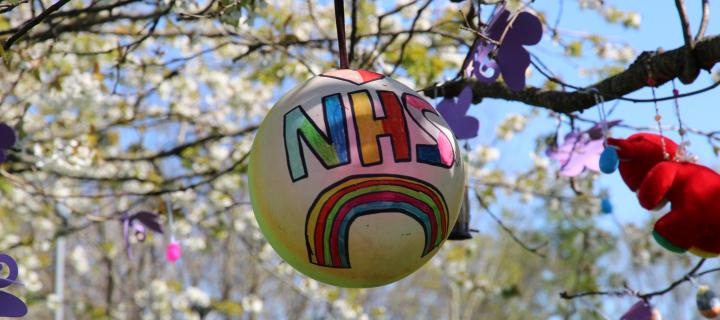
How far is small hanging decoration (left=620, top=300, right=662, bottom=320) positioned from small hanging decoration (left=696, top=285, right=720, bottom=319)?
0.86 ft

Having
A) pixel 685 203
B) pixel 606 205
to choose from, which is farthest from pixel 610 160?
pixel 606 205

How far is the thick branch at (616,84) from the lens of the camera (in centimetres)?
204

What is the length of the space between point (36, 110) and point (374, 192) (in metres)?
5.29

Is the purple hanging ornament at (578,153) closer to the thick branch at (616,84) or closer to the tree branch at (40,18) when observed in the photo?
the thick branch at (616,84)

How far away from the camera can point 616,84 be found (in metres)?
2.37

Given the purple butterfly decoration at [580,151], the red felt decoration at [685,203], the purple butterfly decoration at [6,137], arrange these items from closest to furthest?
the red felt decoration at [685,203] → the purple butterfly decoration at [6,137] → the purple butterfly decoration at [580,151]

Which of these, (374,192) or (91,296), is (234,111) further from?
(374,192)

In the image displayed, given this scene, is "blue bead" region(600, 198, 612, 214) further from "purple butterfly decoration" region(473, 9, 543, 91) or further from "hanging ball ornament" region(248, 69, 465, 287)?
"hanging ball ornament" region(248, 69, 465, 287)

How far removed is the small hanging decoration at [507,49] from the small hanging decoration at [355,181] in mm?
545

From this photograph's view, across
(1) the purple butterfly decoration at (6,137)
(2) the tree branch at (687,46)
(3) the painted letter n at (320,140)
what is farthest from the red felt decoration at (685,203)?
(1) the purple butterfly decoration at (6,137)

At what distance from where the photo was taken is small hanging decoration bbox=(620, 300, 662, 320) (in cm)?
257

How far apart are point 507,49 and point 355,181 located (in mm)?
817

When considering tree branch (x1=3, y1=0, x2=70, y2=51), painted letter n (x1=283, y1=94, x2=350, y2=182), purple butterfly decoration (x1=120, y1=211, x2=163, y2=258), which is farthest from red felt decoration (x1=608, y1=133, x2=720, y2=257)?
purple butterfly decoration (x1=120, y1=211, x2=163, y2=258)

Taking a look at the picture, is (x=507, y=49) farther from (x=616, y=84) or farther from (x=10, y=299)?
(x=10, y=299)
